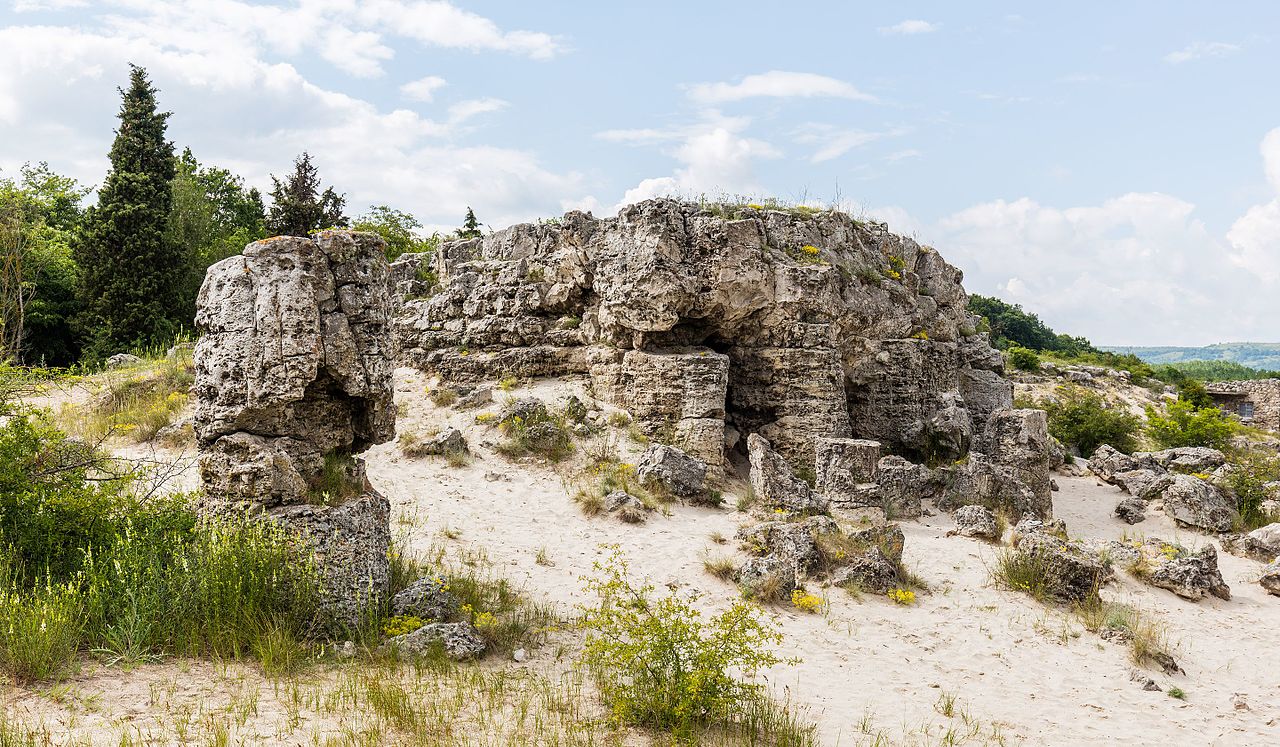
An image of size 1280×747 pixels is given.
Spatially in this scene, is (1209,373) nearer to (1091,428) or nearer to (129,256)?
A: (1091,428)

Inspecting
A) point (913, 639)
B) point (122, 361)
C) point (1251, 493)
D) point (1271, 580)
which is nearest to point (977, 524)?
point (1271, 580)

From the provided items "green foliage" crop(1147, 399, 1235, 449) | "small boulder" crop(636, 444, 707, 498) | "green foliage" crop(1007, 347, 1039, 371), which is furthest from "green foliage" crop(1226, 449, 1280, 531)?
"green foliage" crop(1007, 347, 1039, 371)

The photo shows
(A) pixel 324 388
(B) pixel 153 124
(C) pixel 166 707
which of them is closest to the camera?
(C) pixel 166 707

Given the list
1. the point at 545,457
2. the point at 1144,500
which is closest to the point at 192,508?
the point at 545,457

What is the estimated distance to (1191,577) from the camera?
9406 millimetres

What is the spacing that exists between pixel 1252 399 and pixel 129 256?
146 ft

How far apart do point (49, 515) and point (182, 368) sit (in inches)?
391

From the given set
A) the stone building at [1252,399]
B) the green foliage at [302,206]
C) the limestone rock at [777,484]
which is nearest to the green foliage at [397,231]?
the green foliage at [302,206]

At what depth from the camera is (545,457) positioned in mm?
13070

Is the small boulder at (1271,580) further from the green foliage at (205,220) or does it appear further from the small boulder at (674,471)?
the green foliage at (205,220)

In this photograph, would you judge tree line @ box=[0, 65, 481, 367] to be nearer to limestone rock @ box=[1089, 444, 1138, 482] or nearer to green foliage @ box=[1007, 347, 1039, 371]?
limestone rock @ box=[1089, 444, 1138, 482]

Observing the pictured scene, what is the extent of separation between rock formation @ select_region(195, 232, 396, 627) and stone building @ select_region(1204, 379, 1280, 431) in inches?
1481

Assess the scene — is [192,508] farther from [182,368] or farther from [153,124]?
[153,124]

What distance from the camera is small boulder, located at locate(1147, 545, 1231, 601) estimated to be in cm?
938
